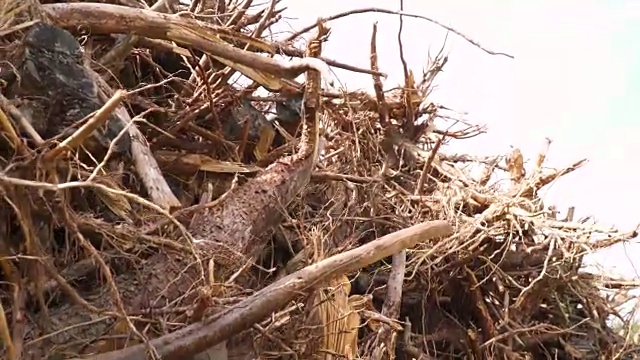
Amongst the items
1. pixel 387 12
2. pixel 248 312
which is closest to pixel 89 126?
pixel 248 312

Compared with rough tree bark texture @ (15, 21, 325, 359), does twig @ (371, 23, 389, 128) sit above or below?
above

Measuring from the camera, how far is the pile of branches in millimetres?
2080

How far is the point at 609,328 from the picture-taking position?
431 centimetres

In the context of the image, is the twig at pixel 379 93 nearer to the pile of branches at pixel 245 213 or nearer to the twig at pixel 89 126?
the pile of branches at pixel 245 213

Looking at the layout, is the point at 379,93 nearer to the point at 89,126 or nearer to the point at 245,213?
the point at 245,213

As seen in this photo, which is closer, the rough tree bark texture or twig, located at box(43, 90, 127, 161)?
twig, located at box(43, 90, 127, 161)

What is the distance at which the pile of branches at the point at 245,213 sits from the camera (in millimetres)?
2080

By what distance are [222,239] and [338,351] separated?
0.69 metres

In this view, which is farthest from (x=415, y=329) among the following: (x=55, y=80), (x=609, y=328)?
(x=55, y=80)

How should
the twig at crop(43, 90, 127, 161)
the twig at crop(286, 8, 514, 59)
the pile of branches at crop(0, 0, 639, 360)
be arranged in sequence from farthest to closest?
the twig at crop(286, 8, 514, 59) → the pile of branches at crop(0, 0, 639, 360) → the twig at crop(43, 90, 127, 161)

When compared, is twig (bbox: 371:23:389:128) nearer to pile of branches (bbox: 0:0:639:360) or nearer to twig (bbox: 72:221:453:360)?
pile of branches (bbox: 0:0:639:360)

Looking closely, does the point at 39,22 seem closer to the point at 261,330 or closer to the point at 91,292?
the point at 91,292

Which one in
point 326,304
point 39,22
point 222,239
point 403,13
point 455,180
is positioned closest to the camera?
point 39,22

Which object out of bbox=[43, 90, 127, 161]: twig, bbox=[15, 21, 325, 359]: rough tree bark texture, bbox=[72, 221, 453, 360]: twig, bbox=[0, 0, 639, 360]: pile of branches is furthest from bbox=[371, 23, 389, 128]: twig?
bbox=[43, 90, 127, 161]: twig
